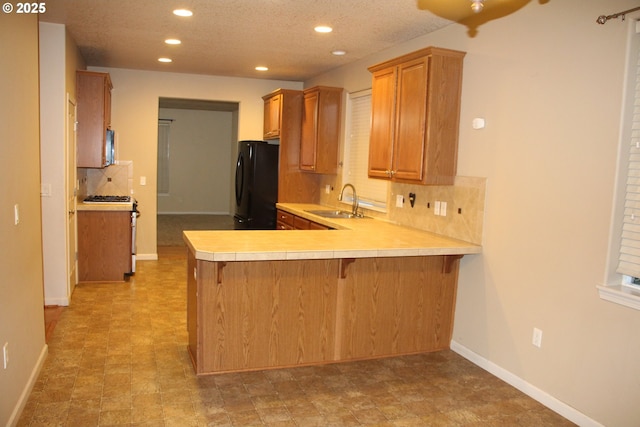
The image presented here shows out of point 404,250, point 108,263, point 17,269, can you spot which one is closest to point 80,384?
point 17,269

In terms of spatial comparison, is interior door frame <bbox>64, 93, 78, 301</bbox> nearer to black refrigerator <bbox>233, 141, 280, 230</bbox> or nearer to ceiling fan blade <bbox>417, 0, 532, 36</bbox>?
black refrigerator <bbox>233, 141, 280, 230</bbox>

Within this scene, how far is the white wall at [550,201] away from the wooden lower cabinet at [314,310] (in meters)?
0.32

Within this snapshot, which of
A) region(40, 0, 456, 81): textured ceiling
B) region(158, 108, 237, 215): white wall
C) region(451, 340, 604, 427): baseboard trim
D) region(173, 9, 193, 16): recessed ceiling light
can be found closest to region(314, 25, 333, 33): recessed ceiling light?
region(40, 0, 456, 81): textured ceiling

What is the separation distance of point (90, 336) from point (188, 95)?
4.02 meters

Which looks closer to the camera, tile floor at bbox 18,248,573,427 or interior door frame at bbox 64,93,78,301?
tile floor at bbox 18,248,573,427

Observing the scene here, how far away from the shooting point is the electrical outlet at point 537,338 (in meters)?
3.19

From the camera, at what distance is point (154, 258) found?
23.2 ft

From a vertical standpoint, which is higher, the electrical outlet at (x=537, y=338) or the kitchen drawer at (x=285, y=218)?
the kitchen drawer at (x=285, y=218)

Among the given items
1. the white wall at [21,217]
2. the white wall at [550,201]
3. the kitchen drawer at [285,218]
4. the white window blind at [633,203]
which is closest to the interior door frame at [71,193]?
the white wall at [21,217]

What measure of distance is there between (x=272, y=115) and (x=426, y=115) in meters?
3.38

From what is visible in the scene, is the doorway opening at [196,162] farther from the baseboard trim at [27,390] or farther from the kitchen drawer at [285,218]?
the baseboard trim at [27,390]

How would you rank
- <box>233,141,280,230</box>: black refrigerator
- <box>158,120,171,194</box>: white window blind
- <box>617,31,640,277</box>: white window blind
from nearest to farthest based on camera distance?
<box>617,31,640,277</box>: white window blind, <box>233,141,280,230</box>: black refrigerator, <box>158,120,171,194</box>: white window blind

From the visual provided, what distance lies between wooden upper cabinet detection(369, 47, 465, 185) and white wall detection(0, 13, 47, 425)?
2.59 m

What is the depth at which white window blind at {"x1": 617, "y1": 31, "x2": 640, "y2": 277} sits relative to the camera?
2.63 m
